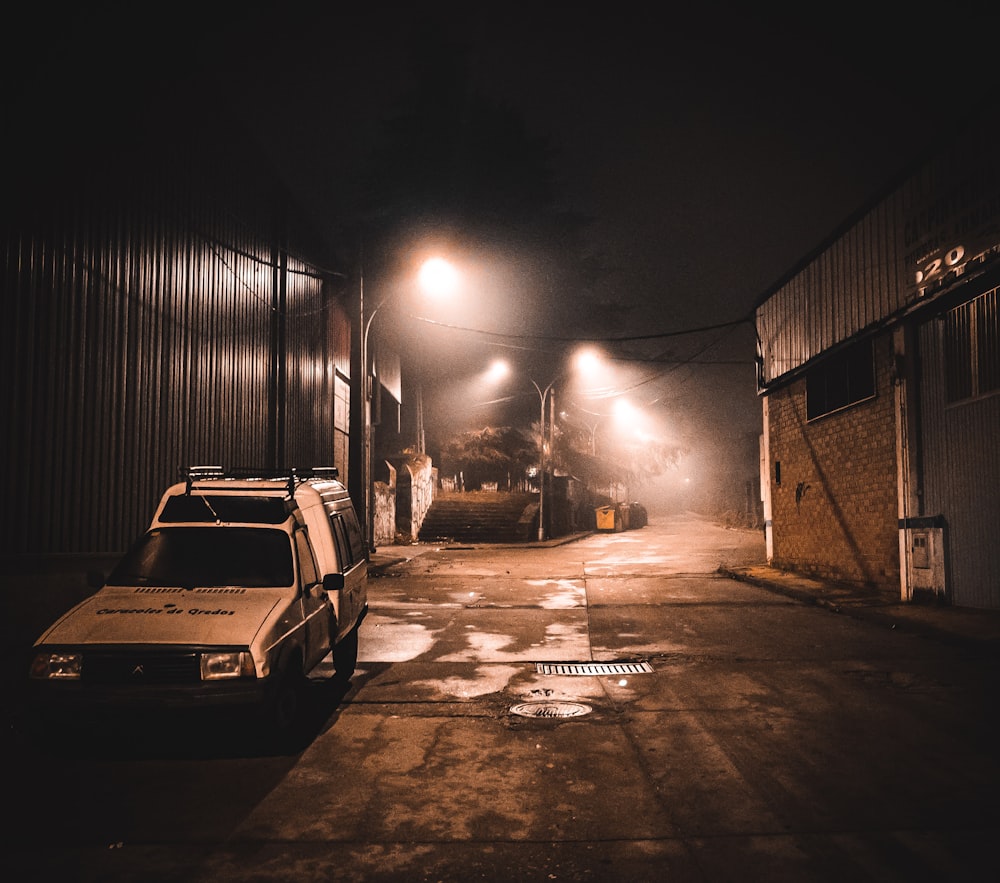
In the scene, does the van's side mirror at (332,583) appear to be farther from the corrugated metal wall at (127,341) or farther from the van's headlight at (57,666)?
the corrugated metal wall at (127,341)

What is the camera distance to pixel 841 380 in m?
17.2

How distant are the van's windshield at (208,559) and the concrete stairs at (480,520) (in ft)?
90.7

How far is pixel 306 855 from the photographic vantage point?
405 centimetres

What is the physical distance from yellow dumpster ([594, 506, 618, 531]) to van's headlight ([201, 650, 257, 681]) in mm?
44277

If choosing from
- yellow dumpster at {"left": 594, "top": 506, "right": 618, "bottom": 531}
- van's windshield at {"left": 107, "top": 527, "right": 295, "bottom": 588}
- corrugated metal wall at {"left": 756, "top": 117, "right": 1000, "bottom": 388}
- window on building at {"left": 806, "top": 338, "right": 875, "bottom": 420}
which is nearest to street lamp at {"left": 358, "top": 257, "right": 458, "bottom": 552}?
corrugated metal wall at {"left": 756, "top": 117, "right": 1000, "bottom": 388}

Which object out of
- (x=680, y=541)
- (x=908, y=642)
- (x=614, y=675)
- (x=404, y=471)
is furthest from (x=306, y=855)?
(x=680, y=541)

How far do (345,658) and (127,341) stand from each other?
611 centimetres

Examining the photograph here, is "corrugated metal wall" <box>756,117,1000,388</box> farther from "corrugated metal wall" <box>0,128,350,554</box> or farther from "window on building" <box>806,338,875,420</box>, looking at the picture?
"corrugated metal wall" <box>0,128,350,554</box>

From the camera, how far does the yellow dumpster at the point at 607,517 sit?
48906 mm

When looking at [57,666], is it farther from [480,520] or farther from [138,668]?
[480,520]

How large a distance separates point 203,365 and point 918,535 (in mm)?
13391

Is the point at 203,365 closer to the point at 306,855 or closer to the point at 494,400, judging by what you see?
the point at 306,855

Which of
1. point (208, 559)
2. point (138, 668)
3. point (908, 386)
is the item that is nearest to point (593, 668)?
point (208, 559)

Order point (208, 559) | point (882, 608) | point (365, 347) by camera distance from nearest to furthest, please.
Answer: point (208, 559), point (882, 608), point (365, 347)
